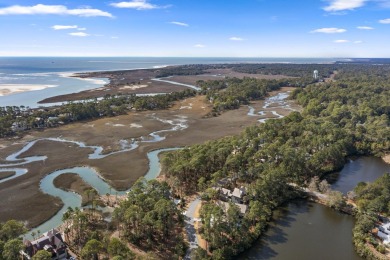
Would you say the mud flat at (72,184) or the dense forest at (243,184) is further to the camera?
the mud flat at (72,184)

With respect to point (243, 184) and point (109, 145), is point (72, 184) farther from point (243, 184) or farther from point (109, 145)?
point (243, 184)

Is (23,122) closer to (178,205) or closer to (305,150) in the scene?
(178,205)

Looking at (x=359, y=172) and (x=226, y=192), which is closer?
(x=226, y=192)

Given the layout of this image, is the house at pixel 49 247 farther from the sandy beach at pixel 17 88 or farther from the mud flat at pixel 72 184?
the sandy beach at pixel 17 88

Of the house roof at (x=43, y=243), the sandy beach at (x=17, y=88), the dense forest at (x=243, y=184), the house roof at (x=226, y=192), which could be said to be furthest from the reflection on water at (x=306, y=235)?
the sandy beach at (x=17, y=88)

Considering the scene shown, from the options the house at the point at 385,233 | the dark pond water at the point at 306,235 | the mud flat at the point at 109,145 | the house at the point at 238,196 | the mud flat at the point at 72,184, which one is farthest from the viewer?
the mud flat at the point at 72,184

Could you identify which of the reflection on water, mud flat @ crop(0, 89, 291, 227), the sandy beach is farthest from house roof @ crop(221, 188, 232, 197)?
the sandy beach

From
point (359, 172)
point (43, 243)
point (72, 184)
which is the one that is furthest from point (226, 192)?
point (359, 172)

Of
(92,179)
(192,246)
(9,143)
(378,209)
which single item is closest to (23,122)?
(9,143)
